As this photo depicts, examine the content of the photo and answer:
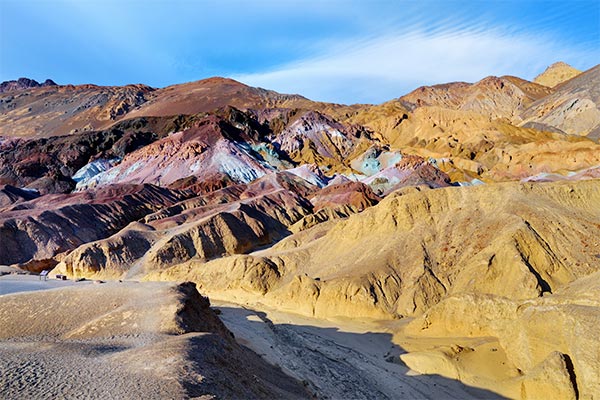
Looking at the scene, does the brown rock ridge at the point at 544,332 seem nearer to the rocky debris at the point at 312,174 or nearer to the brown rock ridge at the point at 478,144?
the rocky debris at the point at 312,174

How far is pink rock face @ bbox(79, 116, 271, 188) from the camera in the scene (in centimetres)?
9862

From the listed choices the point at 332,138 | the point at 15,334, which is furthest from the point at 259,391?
the point at 332,138

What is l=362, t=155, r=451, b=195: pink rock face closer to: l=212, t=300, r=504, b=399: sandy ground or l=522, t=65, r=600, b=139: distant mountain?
l=522, t=65, r=600, b=139: distant mountain

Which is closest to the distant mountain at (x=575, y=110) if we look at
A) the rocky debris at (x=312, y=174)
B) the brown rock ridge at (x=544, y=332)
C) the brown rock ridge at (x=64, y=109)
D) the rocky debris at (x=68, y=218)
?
the rocky debris at (x=312, y=174)

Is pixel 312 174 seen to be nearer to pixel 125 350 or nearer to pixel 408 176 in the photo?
pixel 408 176

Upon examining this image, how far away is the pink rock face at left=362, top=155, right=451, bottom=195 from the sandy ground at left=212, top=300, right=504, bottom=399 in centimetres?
6207

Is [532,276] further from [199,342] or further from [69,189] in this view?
[69,189]

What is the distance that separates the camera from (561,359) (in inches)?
605

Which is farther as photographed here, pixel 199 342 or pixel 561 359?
pixel 561 359

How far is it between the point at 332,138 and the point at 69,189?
2460 inches

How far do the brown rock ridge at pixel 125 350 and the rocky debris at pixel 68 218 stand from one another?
121ft

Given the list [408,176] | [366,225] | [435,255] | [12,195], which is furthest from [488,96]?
[435,255]

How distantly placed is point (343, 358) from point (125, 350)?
10.2m

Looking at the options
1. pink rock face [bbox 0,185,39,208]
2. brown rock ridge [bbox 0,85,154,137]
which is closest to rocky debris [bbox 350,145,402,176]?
pink rock face [bbox 0,185,39,208]
